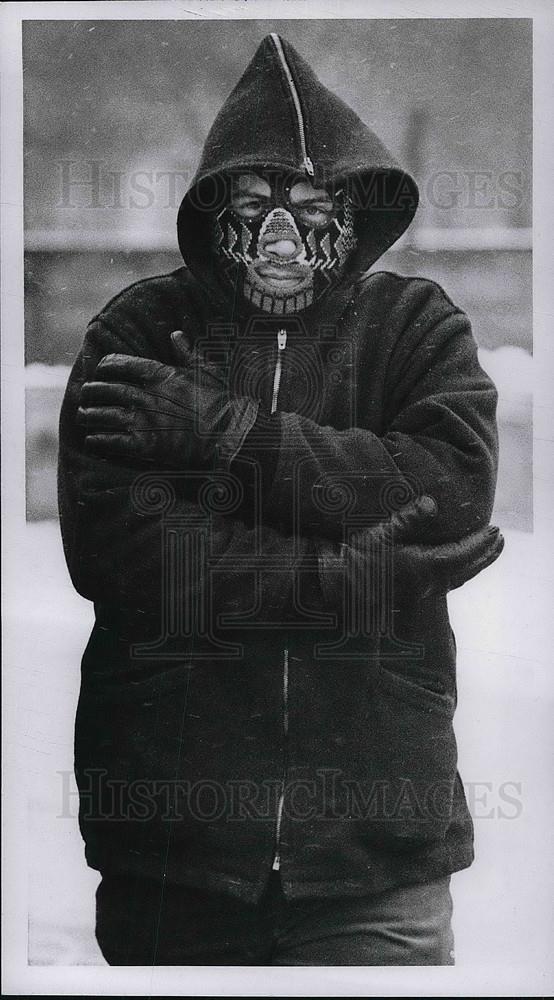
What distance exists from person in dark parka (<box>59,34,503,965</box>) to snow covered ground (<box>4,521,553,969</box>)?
0.15ft

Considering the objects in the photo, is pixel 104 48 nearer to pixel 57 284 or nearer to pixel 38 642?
pixel 57 284

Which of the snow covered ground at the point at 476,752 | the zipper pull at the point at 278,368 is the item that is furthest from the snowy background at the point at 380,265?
the zipper pull at the point at 278,368

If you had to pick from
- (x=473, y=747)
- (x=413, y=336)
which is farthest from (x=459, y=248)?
(x=473, y=747)

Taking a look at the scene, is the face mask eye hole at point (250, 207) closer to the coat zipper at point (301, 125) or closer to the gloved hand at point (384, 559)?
the coat zipper at point (301, 125)

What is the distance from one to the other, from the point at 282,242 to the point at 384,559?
56cm

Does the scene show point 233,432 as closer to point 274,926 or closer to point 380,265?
point 380,265

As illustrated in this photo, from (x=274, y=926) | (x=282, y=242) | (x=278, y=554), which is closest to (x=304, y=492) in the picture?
(x=278, y=554)

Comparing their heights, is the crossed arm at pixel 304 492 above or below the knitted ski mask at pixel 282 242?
below

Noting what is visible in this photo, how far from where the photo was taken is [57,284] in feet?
6.56

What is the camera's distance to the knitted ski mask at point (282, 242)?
1920 mm

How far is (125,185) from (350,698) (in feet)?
3.17

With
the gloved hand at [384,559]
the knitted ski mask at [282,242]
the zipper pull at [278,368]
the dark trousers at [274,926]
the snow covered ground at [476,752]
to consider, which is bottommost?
the dark trousers at [274,926]

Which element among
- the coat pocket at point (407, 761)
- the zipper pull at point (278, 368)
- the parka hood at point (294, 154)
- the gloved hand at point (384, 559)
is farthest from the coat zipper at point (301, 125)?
the coat pocket at point (407, 761)

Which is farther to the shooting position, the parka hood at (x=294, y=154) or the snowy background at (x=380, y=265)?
the snowy background at (x=380, y=265)
